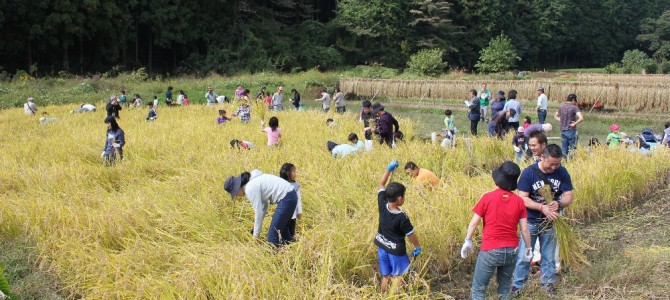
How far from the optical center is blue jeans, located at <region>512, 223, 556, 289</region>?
13.0 ft

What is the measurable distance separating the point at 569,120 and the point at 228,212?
5.73 m

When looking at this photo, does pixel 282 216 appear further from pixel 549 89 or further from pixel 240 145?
pixel 549 89

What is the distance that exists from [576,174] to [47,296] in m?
5.67

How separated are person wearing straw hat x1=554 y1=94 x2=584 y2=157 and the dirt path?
2791mm

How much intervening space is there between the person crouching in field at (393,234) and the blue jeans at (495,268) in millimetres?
483

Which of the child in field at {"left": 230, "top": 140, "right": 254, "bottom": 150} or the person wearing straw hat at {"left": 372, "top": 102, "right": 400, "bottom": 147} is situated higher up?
the person wearing straw hat at {"left": 372, "top": 102, "right": 400, "bottom": 147}

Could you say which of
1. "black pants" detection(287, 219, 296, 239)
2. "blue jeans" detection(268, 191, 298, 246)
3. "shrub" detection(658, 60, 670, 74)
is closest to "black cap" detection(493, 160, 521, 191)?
"blue jeans" detection(268, 191, 298, 246)

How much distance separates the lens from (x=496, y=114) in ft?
33.9

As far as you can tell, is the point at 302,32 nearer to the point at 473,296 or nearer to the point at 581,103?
the point at 581,103

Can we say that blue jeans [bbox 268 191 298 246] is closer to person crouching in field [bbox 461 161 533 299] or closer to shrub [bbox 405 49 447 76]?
person crouching in field [bbox 461 161 533 299]

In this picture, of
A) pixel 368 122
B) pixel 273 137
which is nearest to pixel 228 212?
pixel 273 137

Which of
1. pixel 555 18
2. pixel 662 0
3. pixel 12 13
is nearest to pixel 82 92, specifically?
pixel 12 13

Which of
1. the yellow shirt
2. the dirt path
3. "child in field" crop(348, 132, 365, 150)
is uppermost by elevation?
"child in field" crop(348, 132, 365, 150)

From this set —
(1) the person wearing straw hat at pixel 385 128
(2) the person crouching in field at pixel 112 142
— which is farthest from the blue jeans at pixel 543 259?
(2) the person crouching in field at pixel 112 142
